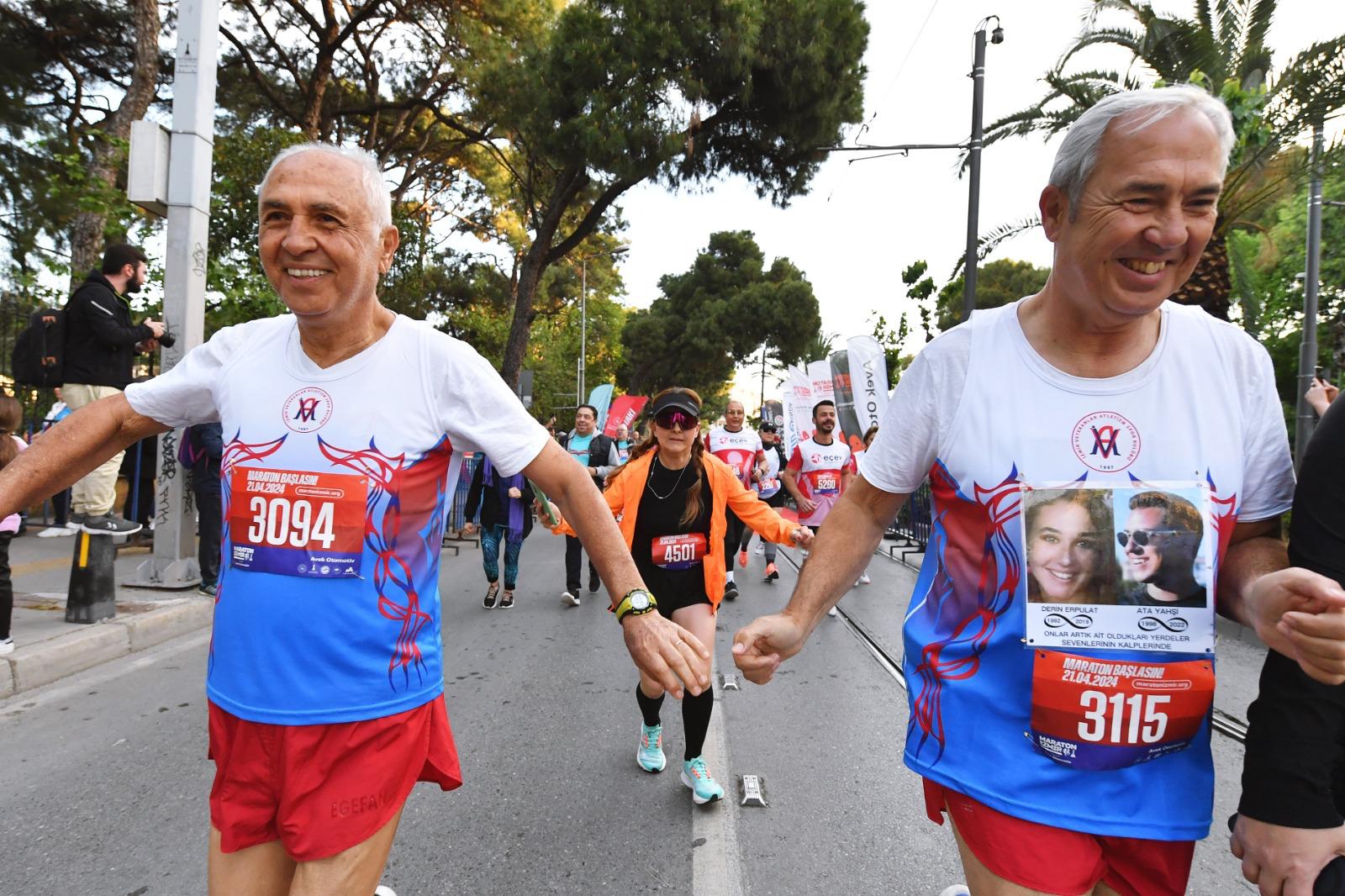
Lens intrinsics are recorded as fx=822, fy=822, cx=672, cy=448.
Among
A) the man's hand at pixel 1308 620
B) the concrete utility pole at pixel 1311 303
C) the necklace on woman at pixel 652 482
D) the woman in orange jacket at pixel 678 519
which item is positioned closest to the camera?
the man's hand at pixel 1308 620

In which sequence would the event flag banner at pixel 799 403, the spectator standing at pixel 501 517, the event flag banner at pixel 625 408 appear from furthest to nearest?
the event flag banner at pixel 625 408 → the event flag banner at pixel 799 403 → the spectator standing at pixel 501 517

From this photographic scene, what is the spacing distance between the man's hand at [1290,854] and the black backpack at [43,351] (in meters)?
7.19

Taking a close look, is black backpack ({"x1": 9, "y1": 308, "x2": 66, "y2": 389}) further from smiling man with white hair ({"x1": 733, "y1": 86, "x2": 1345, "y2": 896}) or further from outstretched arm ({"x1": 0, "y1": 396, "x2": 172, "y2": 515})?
smiling man with white hair ({"x1": 733, "y1": 86, "x2": 1345, "y2": 896})

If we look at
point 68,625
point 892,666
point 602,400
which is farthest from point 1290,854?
point 602,400

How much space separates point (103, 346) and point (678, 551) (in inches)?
192

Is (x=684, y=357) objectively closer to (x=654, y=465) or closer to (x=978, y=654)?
(x=654, y=465)

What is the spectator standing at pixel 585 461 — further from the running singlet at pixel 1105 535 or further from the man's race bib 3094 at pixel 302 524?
the running singlet at pixel 1105 535

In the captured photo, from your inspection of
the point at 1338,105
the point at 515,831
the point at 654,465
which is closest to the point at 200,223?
the point at 654,465

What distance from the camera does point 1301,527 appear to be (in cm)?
134

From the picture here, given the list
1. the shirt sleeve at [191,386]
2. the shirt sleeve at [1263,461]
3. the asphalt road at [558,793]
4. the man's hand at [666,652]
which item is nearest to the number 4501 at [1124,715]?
the shirt sleeve at [1263,461]

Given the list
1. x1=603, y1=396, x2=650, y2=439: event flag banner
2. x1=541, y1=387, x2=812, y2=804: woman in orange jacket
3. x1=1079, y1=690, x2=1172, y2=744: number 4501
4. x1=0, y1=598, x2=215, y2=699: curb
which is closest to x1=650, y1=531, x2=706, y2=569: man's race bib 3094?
x1=541, y1=387, x2=812, y2=804: woman in orange jacket

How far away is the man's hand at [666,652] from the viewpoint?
1.64 meters

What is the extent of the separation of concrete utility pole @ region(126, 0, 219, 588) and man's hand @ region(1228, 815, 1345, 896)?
756 cm

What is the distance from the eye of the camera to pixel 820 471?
355 inches
